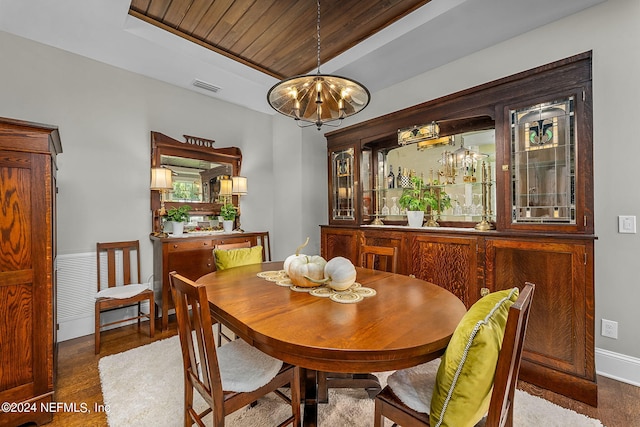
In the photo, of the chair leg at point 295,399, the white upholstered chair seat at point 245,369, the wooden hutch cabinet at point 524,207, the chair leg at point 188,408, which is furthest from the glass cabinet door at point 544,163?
the chair leg at point 188,408

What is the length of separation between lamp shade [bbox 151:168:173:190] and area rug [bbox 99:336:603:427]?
1.86 metres

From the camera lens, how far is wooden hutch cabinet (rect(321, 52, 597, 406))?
6.16 feet

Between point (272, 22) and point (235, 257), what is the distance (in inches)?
81.6

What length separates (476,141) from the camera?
9.17 ft

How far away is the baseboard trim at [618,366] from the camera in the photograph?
1.98 metres

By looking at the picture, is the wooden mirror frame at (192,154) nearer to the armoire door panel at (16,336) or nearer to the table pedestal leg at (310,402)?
the armoire door panel at (16,336)

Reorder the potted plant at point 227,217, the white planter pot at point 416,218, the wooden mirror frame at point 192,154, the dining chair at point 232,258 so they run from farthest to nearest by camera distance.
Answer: the potted plant at point 227,217, the wooden mirror frame at point 192,154, the white planter pot at point 416,218, the dining chair at point 232,258

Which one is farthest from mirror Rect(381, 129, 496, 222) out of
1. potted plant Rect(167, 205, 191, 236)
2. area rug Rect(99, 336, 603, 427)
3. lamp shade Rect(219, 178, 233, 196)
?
potted plant Rect(167, 205, 191, 236)

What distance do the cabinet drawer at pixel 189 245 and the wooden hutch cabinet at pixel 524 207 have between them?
1844 millimetres

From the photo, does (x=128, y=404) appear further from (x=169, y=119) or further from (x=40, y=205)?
(x=169, y=119)

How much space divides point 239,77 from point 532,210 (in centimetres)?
327

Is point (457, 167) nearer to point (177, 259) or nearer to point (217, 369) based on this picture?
point (217, 369)

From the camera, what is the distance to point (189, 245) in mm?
3217

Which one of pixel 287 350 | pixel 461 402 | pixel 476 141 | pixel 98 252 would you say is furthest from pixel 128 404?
pixel 476 141
